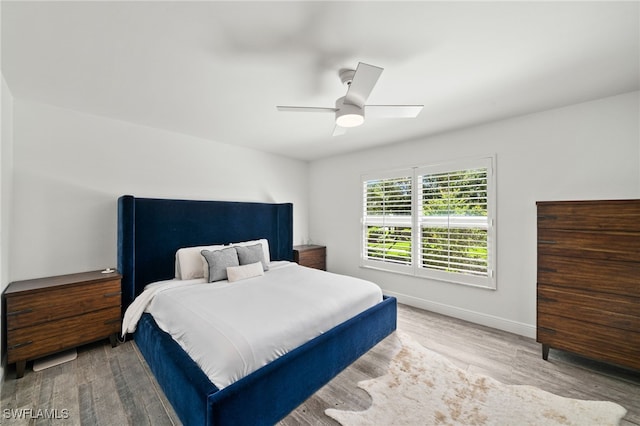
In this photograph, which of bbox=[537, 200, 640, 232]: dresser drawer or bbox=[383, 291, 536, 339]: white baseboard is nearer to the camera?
bbox=[537, 200, 640, 232]: dresser drawer

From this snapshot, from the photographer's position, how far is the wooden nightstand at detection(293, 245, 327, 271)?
446 centimetres

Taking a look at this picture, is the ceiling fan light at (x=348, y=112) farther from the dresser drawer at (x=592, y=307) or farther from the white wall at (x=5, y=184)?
the white wall at (x=5, y=184)

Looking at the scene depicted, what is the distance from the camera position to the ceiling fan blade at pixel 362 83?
1.59 meters

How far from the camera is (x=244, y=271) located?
10.0 feet

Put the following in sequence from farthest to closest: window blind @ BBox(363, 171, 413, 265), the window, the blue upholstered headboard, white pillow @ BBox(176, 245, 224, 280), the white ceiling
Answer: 1. window blind @ BBox(363, 171, 413, 265)
2. the window
3. white pillow @ BBox(176, 245, 224, 280)
4. the blue upholstered headboard
5. the white ceiling

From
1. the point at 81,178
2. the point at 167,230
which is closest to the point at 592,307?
the point at 167,230

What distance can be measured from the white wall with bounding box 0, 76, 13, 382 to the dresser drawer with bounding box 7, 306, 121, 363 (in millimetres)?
97

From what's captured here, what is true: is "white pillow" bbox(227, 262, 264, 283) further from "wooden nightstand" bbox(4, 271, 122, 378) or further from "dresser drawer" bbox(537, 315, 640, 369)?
"dresser drawer" bbox(537, 315, 640, 369)

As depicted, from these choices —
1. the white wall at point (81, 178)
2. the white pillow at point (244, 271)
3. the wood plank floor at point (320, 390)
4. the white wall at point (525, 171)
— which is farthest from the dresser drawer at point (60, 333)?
the white wall at point (525, 171)

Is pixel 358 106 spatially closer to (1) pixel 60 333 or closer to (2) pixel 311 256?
(2) pixel 311 256

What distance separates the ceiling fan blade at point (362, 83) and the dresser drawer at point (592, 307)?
2.47 metres

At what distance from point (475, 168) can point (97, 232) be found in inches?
181

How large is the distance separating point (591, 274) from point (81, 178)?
16.8 feet

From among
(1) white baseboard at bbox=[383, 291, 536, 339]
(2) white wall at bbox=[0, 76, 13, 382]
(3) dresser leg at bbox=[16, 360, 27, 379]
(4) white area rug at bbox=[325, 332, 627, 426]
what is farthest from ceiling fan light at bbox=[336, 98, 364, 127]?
(3) dresser leg at bbox=[16, 360, 27, 379]
